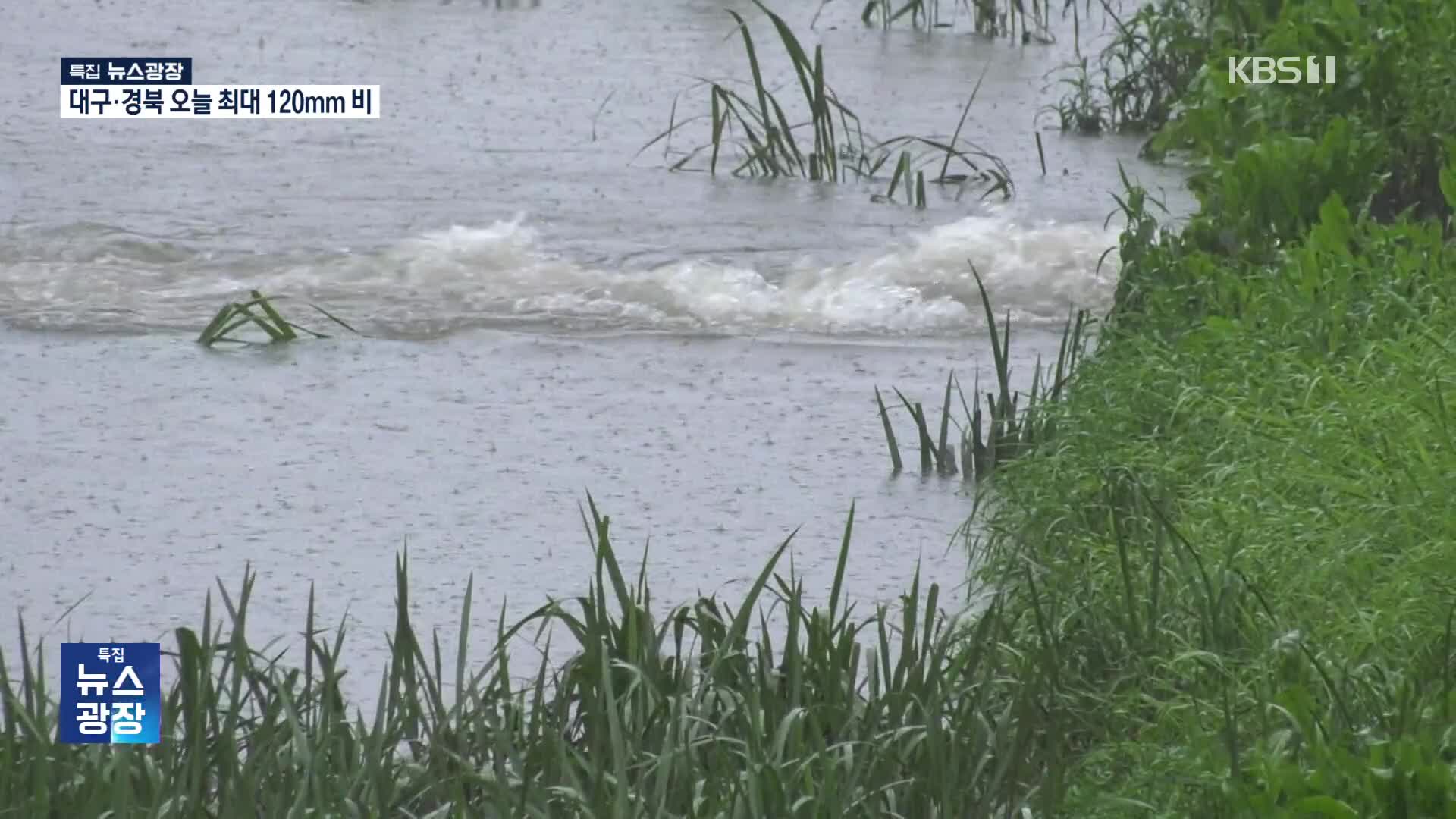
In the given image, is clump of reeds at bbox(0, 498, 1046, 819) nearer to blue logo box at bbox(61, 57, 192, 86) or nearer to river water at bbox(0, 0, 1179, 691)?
river water at bbox(0, 0, 1179, 691)

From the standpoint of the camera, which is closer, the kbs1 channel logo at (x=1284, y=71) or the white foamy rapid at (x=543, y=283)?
the kbs1 channel logo at (x=1284, y=71)

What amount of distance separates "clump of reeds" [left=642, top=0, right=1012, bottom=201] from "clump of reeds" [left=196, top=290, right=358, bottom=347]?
6.02 ft

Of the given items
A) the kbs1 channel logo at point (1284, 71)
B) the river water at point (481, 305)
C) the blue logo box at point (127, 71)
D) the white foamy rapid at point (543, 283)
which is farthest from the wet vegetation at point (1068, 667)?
the blue logo box at point (127, 71)

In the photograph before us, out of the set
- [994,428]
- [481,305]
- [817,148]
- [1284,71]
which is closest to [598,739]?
[994,428]

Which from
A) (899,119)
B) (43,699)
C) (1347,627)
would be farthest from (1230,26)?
(43,699)

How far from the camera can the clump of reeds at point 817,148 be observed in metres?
8.48

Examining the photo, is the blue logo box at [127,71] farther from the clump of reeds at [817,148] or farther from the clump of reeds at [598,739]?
the clump of reeds at [598,739]

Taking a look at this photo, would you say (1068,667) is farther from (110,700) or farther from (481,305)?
(481,305)

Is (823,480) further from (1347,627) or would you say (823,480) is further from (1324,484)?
(1347,627)

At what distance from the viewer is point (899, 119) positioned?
32.2ft

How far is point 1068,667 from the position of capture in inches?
161

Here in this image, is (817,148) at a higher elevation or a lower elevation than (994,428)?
higher

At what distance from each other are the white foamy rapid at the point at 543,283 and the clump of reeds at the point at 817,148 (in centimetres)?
47

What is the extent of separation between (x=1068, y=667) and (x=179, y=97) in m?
7.10
